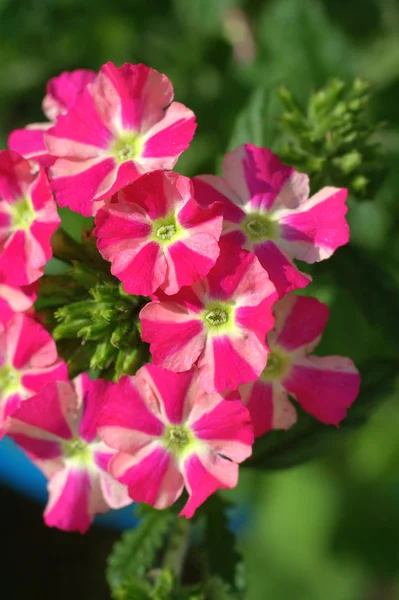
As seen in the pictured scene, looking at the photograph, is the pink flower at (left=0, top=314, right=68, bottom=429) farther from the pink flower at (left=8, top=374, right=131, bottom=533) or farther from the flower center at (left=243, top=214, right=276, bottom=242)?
the flower center at (left=243, top=214, right=276, bottom=242)

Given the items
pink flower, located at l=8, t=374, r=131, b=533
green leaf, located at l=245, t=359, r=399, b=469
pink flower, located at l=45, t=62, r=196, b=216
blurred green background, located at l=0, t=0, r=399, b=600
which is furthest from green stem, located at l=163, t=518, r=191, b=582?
blurred green background, located at l=0, t=0, r=399, b=600

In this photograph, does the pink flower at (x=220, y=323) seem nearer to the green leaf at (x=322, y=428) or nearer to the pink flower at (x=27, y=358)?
the pink flower at (x=27, y=358)

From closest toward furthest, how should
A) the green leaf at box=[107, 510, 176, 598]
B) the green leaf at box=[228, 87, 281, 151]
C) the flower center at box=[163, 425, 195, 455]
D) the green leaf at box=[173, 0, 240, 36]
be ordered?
the flower center at box=[163, 425, 195, 455] → the green leaf at box=[107, 510, 176, 598] → the green leaf at box=[228, 87, 281, 151] → the green leaf at box=[173, 0, 240, 36]

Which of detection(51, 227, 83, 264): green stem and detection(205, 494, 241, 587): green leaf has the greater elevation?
detection(51, 227, 83, 264): green stem

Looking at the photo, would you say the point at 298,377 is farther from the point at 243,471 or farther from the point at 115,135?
the point at 243,471

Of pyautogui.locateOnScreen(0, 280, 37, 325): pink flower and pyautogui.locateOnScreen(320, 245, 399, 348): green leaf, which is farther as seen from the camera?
pyautogui.locateOnScreen(320, 245, 399, 348): green leaf

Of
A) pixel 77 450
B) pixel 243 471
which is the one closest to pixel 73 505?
pixel 77 450
